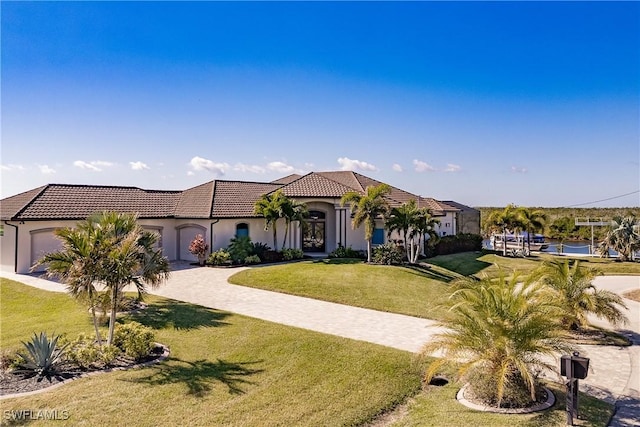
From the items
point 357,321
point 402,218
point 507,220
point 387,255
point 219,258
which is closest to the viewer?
point 357,321

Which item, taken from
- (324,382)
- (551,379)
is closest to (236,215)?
(324,382)

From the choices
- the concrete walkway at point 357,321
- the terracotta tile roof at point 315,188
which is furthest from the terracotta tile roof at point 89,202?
the terracotta tile roof at point 315,188

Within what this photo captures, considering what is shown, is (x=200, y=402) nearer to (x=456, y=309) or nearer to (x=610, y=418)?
(x=456, y=309)

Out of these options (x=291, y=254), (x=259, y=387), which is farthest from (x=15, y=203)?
(x=259, y=387)

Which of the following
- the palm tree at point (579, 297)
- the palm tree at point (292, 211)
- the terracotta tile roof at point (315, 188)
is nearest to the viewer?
the palm tree at point (579, 297)

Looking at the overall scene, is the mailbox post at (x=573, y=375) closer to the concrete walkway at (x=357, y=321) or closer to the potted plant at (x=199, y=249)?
the concrete walkway at (x=357, y=321)

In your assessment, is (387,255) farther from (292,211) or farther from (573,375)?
(573,375)

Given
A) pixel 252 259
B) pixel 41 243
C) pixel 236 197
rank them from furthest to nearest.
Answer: pixel 236 197 < pixel 252 259 < pixel 41 243
